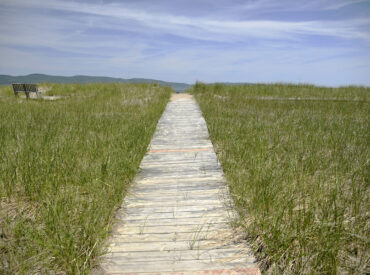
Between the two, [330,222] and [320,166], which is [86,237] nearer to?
[330,222]

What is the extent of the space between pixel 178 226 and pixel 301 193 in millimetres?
1462

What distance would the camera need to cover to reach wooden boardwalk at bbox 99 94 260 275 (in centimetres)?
177

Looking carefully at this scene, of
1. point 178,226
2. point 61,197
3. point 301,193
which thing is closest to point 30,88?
point 61,197

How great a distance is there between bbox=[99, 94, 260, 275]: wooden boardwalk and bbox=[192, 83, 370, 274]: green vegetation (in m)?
0.20

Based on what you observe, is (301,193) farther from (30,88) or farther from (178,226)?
(30,88)

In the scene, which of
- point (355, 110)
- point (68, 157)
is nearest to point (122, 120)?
point (68, 157)

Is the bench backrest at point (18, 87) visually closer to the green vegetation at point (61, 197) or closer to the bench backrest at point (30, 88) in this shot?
the bench backrest at point (30, 88)

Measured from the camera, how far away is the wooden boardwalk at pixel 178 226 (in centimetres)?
177

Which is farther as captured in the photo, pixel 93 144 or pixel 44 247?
pixel 93 144

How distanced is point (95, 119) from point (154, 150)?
2.62m

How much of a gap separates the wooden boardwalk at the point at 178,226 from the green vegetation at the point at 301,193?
0.65 ft

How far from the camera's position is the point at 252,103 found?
1018 centimetres

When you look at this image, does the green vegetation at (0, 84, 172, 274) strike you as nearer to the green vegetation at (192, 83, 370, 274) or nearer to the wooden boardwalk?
the wooden boardwalk

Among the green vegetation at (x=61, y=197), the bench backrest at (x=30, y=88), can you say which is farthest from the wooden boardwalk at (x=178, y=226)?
the bench backrest at (x=30, y=88)
